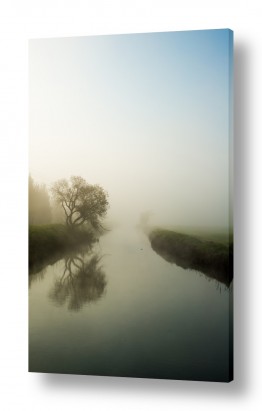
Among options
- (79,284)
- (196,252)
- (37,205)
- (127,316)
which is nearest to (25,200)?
(37,205)

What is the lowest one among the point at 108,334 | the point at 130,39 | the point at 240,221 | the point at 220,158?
the point at 108,334

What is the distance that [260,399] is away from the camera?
457cm

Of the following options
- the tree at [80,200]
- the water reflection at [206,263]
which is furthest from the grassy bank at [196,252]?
the tree at [80,200]

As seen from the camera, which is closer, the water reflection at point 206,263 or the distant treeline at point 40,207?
the water reflection at point 206,263

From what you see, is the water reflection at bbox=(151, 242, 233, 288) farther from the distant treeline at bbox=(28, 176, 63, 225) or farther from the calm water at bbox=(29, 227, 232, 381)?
the distant treeline at bbox=(28, 176, 63, 225)

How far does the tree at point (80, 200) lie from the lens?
4707 mm

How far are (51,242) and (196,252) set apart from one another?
807 mm

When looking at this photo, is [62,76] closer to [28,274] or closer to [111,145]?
[111,145]

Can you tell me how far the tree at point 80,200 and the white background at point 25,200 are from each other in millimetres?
276

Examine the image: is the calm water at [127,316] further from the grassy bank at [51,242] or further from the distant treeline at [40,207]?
the distant treeline at [40,207]

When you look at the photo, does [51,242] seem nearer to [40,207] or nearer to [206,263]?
[40,207]

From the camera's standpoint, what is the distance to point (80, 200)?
474cm

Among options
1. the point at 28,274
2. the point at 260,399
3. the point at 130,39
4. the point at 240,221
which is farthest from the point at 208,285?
the point at 130,39

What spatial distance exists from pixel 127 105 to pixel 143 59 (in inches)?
10.2
